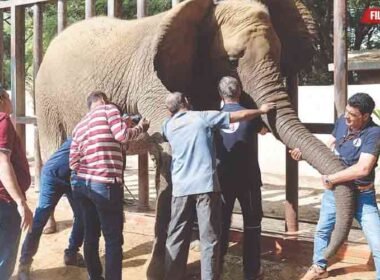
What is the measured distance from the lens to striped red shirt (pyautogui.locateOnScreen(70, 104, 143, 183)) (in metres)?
4.76

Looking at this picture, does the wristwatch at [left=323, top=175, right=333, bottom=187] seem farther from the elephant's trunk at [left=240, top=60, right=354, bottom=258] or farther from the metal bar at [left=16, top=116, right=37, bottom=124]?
the metal bar at [left=16, top=116, right=37, bottom=124]

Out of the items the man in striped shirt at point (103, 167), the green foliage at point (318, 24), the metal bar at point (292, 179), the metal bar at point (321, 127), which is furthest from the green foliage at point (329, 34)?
the man in striped shirt at point (103, 167)

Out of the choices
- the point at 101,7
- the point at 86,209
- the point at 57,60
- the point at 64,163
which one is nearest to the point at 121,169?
the point at 86,209

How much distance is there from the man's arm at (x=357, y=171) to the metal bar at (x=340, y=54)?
3.51 feet

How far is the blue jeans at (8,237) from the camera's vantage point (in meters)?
4.73

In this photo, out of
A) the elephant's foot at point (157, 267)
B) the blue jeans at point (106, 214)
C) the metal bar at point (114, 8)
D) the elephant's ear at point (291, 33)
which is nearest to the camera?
the blue jeans at point (106, 214)

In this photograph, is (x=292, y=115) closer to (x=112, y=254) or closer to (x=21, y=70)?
(x=112, y=254)

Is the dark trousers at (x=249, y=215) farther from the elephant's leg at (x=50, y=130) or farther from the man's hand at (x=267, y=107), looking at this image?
the elephant's leg at (x=50, y=130)

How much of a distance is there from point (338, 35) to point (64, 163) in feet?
9.05

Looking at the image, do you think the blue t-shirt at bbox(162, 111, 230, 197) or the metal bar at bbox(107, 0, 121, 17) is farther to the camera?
the metal bar at bbox(107, 0, 121, 17)

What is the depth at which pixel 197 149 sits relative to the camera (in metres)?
4.73

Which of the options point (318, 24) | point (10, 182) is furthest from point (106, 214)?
point (318, 24)

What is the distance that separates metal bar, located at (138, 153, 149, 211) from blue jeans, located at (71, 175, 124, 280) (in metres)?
2.53

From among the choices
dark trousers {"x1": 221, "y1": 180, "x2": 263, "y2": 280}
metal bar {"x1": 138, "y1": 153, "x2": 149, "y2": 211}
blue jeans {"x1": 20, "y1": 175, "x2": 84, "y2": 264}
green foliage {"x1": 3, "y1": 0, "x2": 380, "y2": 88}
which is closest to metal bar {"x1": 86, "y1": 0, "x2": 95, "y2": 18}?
metal bar {"x1": 138, "y1": 153, "x2": 149, "y2": 211}
